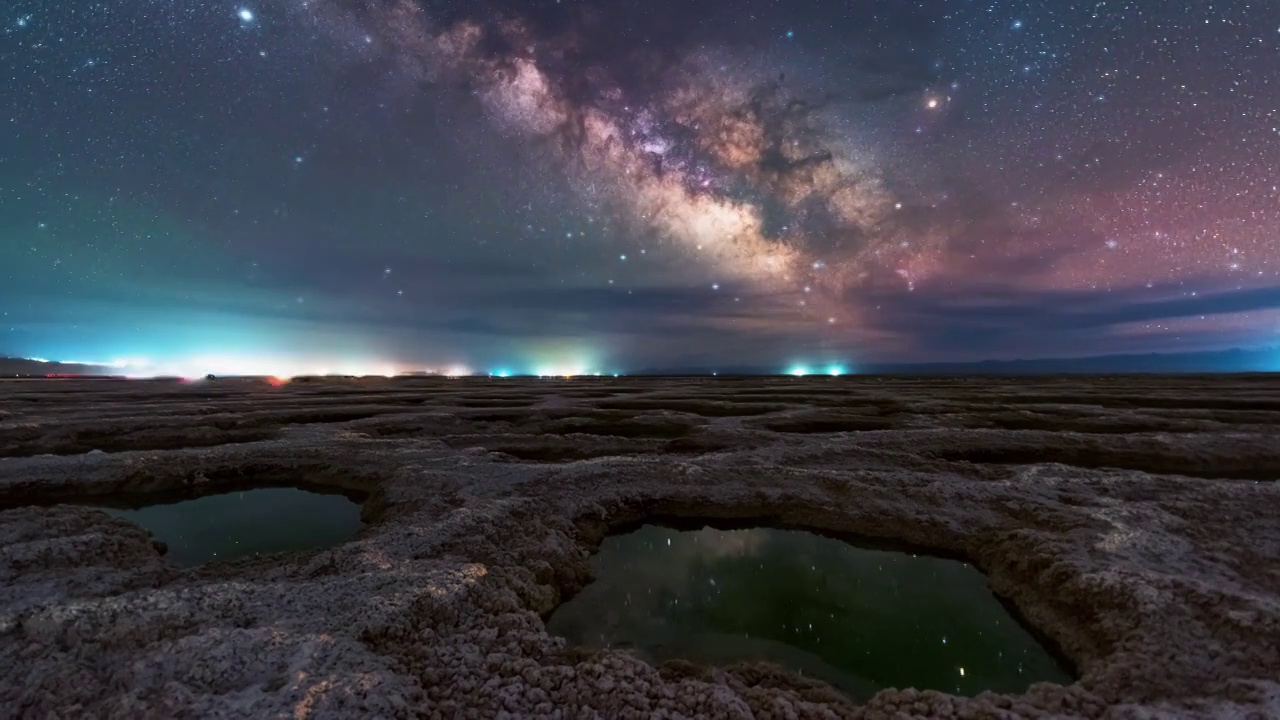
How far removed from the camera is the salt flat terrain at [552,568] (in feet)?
20.1

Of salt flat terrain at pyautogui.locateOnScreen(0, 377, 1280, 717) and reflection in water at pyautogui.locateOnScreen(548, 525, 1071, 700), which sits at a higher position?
salt flat terrain at pyautogui.locateOnScreen(0, 377, 1280, 717)

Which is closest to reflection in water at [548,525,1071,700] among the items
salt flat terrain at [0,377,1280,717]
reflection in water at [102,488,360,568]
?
salt flat terrain at [0,377,1280,717]

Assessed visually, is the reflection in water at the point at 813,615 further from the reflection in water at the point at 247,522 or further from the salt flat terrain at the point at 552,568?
the reflection in water at the point at 247,522

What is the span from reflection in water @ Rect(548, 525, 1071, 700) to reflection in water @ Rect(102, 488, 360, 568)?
762 centimetres

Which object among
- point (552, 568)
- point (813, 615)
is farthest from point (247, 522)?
point (813, 615)

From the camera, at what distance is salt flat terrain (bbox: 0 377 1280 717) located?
6.12 metres

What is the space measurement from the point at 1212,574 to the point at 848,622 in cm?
646

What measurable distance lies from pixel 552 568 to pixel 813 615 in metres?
5.12

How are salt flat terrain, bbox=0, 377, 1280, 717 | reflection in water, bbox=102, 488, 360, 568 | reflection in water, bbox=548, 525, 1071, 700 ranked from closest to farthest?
salt flat terrain, bbox=0, 377, 1280, 717 < reflection in water, bbox=548, 525, 1071, 700 < reflection in water, bbox=102, 488, 360, 568

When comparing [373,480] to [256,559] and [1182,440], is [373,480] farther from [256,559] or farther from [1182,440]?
[1182,440]

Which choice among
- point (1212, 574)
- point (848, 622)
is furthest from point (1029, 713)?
point (1212, 574)

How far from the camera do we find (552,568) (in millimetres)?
10500

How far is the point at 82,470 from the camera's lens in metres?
17.3

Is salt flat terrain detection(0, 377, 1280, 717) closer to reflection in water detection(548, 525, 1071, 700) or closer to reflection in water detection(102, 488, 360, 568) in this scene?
reflection in water detection(548, 525, 1071, 700)
